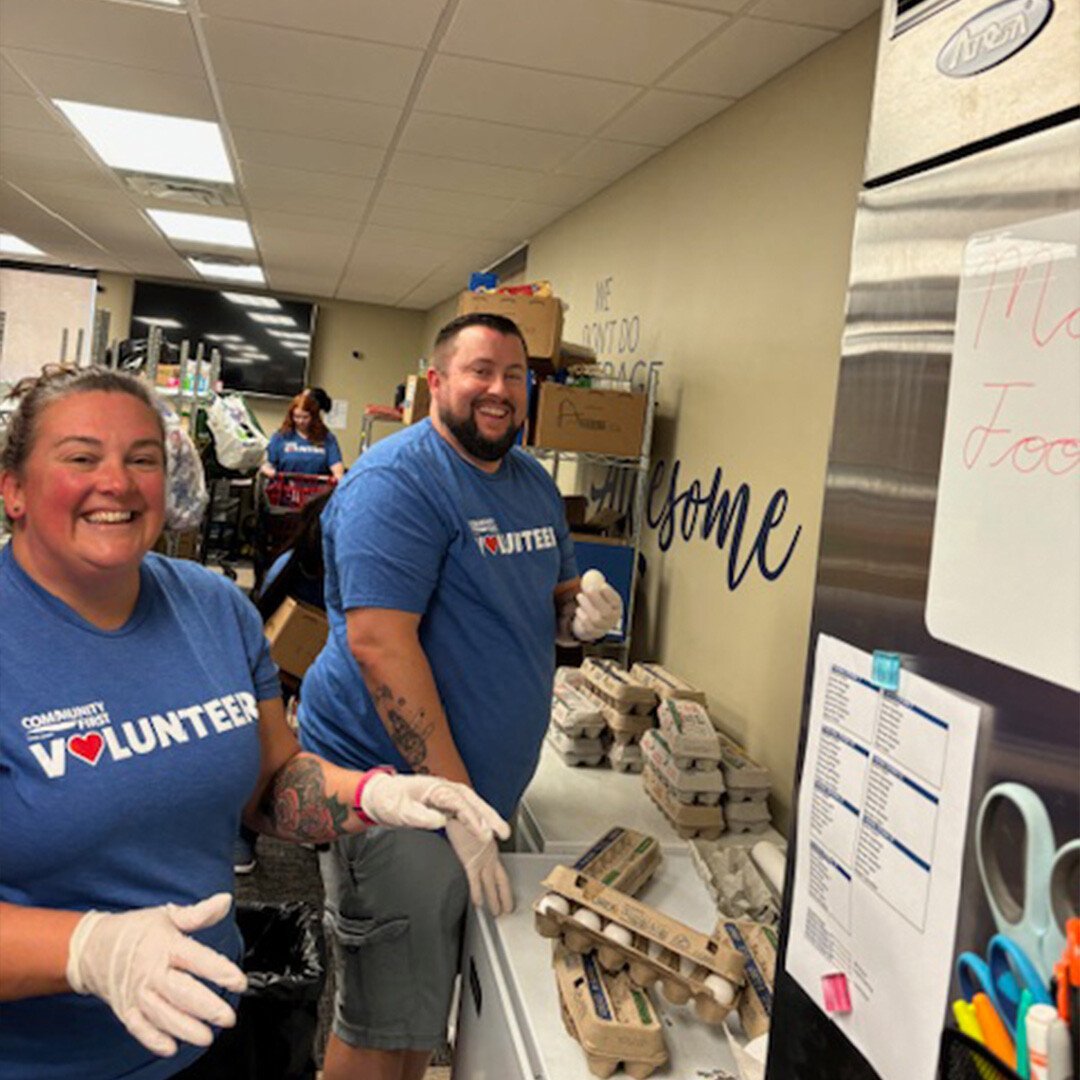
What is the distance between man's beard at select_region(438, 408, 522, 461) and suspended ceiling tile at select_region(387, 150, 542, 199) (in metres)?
2.82

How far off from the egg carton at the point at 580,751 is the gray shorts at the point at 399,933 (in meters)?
0.95

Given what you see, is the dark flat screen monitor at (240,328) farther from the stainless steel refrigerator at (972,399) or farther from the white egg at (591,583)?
the stainless steel refrigerator at (972,399)

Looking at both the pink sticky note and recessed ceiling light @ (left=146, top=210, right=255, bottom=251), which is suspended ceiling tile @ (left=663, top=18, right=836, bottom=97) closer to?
the pink sticky note

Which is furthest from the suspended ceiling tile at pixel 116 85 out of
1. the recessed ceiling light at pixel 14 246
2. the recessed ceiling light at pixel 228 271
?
the recessed ceiling light at pixel 228 271

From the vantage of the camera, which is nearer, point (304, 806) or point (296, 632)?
point (304, 806)

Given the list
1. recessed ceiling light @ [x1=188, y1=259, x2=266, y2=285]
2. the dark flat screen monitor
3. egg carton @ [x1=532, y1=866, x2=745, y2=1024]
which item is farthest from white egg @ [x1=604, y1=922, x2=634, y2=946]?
the dark flat screen monitor

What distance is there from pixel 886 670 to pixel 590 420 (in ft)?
9.51

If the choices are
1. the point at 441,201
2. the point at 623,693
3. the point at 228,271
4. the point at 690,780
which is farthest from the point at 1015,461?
the point at 228,271

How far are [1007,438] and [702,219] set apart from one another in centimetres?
314

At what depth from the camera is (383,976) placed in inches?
70.4

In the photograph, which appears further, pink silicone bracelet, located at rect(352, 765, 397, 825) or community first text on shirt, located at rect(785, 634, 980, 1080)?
pink silicone bracelet, located at rect(352, 765, 397, 825)

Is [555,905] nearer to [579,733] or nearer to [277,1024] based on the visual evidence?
[277,1024]

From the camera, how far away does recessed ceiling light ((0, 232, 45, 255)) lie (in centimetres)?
810

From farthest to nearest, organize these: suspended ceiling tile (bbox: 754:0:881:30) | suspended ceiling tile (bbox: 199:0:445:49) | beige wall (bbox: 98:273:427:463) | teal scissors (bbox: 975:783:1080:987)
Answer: beige wall (bbox: 98:273:427:463)
suspended ceiling tile (bbox: 199:0:445:49)
suspended ceiling tile (bbox: 754:0:881:30)
teal scissors (bbox: 975:783:1080:987)
